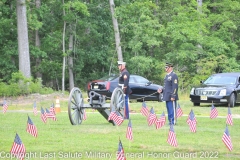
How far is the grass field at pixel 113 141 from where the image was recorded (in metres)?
11.0

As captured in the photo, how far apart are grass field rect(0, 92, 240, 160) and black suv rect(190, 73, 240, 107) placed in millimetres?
6570

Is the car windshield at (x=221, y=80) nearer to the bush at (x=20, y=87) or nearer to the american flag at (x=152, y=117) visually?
the bush at (x=20, y=87)

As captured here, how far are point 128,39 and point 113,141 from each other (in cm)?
3154

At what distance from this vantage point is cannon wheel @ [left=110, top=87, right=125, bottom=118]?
15984mm

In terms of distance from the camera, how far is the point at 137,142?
12.8 metres

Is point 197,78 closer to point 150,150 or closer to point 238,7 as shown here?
point 238,7

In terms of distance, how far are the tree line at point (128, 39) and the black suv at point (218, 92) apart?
37.5 ft

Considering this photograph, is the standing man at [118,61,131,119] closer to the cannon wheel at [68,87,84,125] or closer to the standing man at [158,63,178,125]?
the standing man at [158,63,178,125]

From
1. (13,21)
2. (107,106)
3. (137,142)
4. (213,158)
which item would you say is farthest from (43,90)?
(213,158)

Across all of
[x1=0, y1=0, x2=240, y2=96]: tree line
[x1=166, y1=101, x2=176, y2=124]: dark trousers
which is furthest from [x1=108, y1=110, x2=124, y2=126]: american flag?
[x1=0, y1=0, x2=240, y2=96]: tree line

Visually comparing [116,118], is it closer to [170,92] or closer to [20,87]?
[170,92]

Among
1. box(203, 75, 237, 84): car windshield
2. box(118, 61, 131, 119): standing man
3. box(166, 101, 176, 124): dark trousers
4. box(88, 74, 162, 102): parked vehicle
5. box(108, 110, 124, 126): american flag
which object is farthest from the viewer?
box(88, 74, 162, 102): parked vehicle

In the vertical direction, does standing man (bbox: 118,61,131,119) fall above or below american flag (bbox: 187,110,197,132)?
above

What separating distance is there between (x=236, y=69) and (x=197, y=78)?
3.39 m
